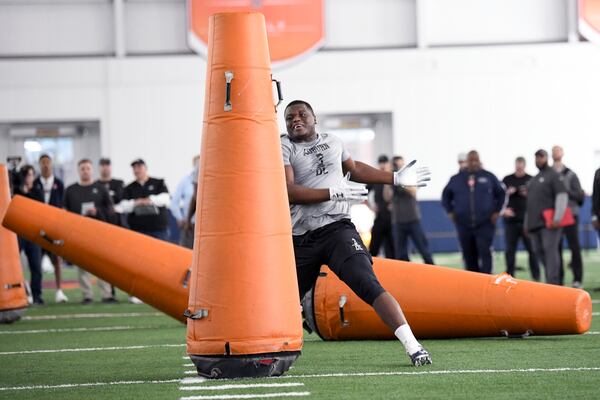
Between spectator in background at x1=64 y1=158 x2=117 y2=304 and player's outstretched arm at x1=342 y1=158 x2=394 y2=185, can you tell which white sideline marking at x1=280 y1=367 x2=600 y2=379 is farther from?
spectator in background at x1=64 y1=158 x2=117 y2=304

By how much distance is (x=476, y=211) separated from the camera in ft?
53.3

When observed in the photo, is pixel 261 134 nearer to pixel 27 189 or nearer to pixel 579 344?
pixel 579 344

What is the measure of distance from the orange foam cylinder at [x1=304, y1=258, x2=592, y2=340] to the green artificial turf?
125 millimetres

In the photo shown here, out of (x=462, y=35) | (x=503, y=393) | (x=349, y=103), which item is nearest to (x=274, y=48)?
(x=349, y=103)

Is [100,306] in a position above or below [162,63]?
below

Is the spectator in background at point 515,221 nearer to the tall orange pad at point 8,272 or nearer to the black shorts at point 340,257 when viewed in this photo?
the tall orange pad at point 8,272

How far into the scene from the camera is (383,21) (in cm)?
2980

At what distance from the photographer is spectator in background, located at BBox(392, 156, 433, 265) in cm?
1945

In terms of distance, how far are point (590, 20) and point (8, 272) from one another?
1968cm

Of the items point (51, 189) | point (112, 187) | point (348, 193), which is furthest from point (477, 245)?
point (348, 193)

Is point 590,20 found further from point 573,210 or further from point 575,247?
point 575,247

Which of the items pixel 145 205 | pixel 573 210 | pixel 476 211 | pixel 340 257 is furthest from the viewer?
pixel 573 210

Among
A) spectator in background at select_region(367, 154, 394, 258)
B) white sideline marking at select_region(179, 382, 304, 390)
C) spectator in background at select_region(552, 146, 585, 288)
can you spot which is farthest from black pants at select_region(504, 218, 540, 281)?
white sideline marking at select_region(179, 382, 304, 390)

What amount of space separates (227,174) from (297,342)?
42.3 inches
